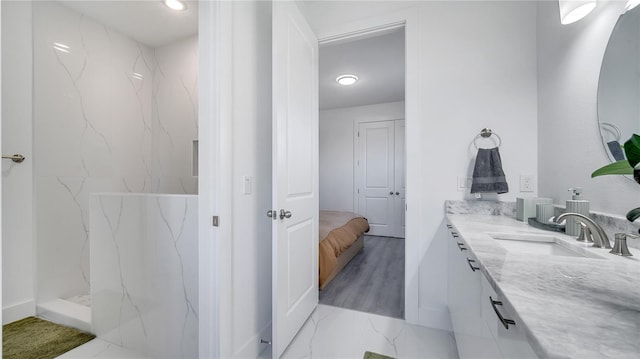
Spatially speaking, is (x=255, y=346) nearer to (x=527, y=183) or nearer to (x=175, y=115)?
(x=527, y=183)

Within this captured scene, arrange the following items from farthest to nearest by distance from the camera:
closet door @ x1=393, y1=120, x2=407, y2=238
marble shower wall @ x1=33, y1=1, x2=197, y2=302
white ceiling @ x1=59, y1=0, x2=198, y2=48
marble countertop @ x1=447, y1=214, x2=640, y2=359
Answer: closet door @ x1=393, y1=120, x2=407, y2=238 < white ceiling @ x1=59, y1=0, x2=198, y2=48 < marble shower wall @ x1=33, y1=1, x2=197, y2=302 < marble countertop @ x1=447, y1=214, x2=640, y2=359

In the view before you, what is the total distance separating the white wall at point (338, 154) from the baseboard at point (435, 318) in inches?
129

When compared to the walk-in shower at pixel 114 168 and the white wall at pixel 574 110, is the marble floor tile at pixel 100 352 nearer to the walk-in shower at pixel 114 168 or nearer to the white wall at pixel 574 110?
the walk-in shower at pixel 114 168

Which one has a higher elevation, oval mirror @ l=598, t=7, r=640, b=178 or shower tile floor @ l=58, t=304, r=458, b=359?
oval mirror @ l=598, t=7, r=640, b=178

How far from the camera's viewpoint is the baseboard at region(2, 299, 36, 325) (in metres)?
1.90

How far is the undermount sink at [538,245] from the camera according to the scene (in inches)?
40.5

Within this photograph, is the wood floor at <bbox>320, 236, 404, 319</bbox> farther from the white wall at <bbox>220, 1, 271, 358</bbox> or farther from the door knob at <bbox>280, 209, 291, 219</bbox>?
the door knob at <bbox>280, 209, 291, 219</bbox>

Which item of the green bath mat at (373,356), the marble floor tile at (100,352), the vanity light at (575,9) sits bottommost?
the marble floor tile at (100,352)

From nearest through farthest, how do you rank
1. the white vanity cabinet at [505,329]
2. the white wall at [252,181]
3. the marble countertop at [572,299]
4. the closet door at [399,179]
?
1. the marble countertop at [572,299]
2. the white vanity cabinet at [505,329]
3. the white wall at [252,181]
4. the closet door at [399,179]

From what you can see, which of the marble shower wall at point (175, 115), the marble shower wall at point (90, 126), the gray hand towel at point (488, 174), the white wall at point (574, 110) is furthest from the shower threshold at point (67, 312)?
the white wall at point (574, 110)

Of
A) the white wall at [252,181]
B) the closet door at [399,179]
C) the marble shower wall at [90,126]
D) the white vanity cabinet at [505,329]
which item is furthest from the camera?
the closet door at [399,179]

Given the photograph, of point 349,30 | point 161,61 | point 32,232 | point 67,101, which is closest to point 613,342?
point 349,30

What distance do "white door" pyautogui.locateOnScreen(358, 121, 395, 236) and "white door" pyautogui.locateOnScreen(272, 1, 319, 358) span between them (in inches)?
122

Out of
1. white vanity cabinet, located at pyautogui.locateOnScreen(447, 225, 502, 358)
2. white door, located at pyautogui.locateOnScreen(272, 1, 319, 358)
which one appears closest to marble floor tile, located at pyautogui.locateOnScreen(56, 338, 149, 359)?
white door, located at pyautogui.locateOnScreen(272, 1, 319, 358)
